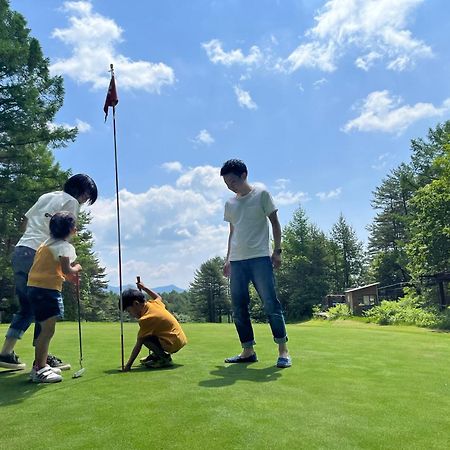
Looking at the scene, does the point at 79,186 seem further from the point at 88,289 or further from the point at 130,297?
the point at 88,289

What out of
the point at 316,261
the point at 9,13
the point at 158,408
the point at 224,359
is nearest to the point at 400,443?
the point at 158,408

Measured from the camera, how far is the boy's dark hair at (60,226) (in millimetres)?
4125

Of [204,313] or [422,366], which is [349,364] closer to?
[422,366]

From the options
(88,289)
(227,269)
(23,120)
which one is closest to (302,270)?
(88,289)

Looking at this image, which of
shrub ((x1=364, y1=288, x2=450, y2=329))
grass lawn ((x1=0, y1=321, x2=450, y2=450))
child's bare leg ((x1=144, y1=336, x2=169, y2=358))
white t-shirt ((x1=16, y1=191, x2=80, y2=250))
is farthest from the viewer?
shrub ((x1=364, y1=288, x2=450, y2=329))

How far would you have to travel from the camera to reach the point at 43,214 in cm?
454

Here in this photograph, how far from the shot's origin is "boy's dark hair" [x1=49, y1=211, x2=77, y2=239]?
4.12 meters

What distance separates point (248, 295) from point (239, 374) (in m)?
1.12

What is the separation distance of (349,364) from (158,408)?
7.41ft

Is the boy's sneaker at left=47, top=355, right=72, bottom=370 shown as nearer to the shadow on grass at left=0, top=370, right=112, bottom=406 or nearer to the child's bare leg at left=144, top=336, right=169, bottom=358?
the shadow on grass at left=0, top=370, right=112, bottom=406

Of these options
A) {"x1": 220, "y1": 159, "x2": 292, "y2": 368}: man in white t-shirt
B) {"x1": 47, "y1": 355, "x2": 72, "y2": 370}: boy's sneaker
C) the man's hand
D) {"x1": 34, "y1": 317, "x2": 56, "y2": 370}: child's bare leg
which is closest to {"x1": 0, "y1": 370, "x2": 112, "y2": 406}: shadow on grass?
{"x1": 34, "y1": 317, "x2": 56, "y2": 370}: child's bare leg

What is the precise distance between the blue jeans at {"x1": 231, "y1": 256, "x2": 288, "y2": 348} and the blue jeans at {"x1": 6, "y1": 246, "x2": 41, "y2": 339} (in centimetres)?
200

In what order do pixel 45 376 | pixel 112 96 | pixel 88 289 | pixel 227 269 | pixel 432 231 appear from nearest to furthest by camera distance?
pixel 45 376, pixel 227 269, pixel 112 96, pixel 432 231, pixel 88 289

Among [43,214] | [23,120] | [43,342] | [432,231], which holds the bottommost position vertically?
[43,342]
